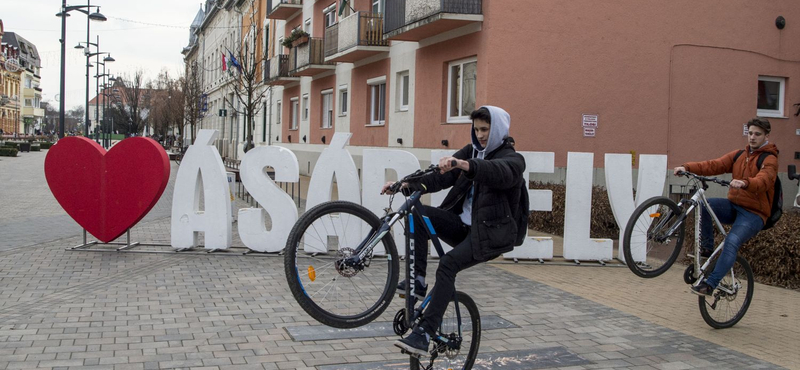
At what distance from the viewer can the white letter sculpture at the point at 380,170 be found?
9.20m

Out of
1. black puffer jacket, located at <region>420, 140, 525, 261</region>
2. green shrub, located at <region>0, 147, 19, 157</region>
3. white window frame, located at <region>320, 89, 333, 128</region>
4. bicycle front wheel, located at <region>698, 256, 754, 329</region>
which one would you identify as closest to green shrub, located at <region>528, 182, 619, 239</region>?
bicycle front wheel, located at <region>698, 256, 754, 329</region>

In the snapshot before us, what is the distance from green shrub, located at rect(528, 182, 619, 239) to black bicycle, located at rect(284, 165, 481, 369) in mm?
7471

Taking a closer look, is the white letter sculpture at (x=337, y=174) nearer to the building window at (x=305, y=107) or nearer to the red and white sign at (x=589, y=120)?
the red and white sign at (x=589, y=120)

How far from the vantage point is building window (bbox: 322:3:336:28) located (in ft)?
92.4

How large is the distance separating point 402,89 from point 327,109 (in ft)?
27.7

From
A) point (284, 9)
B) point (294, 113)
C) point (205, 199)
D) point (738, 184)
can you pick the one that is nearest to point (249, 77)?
point (284, 9)

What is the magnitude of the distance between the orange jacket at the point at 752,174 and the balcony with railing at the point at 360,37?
637 inches

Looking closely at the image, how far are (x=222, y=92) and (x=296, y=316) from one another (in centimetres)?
4925

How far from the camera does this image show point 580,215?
9602 mm

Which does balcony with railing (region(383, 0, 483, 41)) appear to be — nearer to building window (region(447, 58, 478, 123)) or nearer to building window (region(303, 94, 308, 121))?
building window (region(447, 58, 478, 123))

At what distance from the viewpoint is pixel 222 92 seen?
53.3 metres

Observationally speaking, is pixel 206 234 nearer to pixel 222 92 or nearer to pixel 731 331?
pixel 731 331

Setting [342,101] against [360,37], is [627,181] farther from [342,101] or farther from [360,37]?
[342,101]

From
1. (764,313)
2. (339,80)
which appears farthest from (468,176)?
(339,80)
